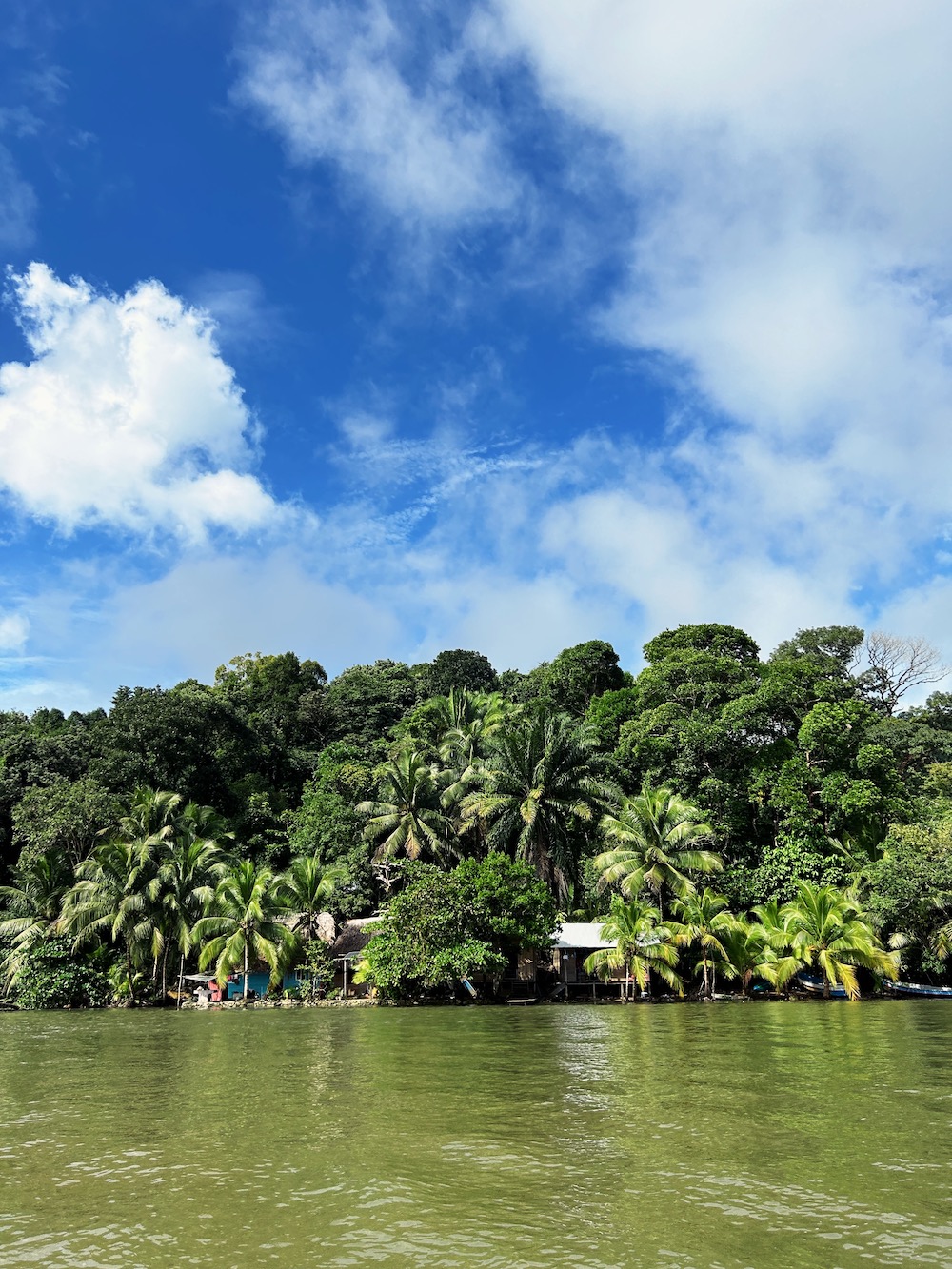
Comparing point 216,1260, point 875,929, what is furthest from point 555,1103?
point 875,929

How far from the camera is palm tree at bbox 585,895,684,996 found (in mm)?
30109

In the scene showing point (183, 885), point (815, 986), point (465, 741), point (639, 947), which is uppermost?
point (465, 741)

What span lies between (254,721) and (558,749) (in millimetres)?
25924

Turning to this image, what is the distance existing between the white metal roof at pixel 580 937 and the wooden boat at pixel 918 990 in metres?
10.6

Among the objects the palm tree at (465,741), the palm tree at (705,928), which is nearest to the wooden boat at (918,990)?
the palm tree at (705,928)

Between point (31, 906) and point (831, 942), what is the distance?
98.7 ft

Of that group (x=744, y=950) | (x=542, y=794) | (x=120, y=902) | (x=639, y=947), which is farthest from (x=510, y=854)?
(x=120, y=902)

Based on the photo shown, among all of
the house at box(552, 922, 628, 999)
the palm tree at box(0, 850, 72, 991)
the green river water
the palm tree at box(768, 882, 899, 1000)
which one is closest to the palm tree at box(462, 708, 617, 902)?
the house at box(552, 922, 628, 999)

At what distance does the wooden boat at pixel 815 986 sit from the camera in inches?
1256

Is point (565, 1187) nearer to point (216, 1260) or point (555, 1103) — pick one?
point (216, 1260)

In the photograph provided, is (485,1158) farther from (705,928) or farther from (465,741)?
(465,741)

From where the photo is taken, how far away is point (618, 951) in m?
30.2

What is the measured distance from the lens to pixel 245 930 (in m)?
32.4

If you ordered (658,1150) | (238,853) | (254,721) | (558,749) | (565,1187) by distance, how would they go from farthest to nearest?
(254,721)
(238,853)
(558,749)
(658,1150)
(565,1187)
